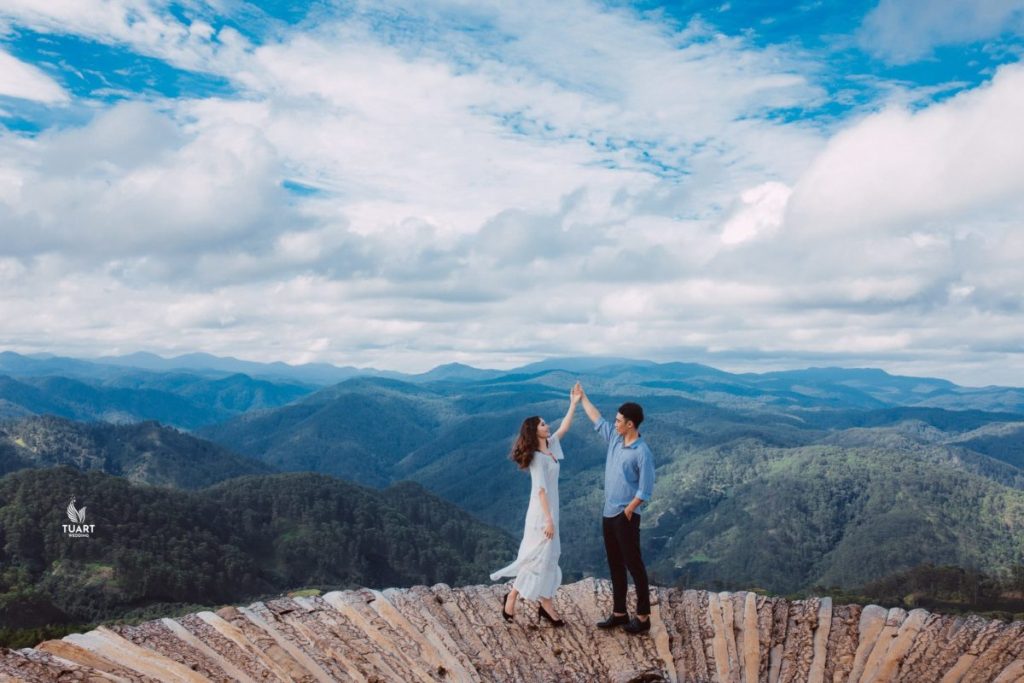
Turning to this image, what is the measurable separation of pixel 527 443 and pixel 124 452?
638ft

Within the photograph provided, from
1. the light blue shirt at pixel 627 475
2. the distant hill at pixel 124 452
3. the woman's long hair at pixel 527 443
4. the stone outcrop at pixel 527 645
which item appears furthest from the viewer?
the distant hill at pixel 124 452

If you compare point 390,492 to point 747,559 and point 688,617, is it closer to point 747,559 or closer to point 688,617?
point 747,559

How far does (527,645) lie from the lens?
10.2m

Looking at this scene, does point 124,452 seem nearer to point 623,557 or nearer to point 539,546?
point 539,546

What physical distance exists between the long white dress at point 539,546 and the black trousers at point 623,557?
0.72 meters

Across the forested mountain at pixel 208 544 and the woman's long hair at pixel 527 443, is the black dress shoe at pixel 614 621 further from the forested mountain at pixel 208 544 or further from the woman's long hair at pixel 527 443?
the forested mountain at pixel 208 544

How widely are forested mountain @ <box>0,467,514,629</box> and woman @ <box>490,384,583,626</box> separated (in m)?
74.7

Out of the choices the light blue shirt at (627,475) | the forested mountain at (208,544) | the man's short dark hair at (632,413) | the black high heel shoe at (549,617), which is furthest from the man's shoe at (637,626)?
the forested mountain at (208,544)

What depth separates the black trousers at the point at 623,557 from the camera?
31.6 ft

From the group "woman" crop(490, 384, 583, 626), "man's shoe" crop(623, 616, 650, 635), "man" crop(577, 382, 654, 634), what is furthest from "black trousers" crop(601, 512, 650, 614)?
"woman" crop(490, 384, 583, 626)

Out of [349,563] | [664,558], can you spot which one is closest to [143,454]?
[349,563]

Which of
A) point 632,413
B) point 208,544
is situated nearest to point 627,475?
point 632,413

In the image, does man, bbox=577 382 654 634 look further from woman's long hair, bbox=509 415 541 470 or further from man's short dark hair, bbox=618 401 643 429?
woman's long hair, bbox=509 415 541 470

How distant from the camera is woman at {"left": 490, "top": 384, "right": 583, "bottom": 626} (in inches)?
388
